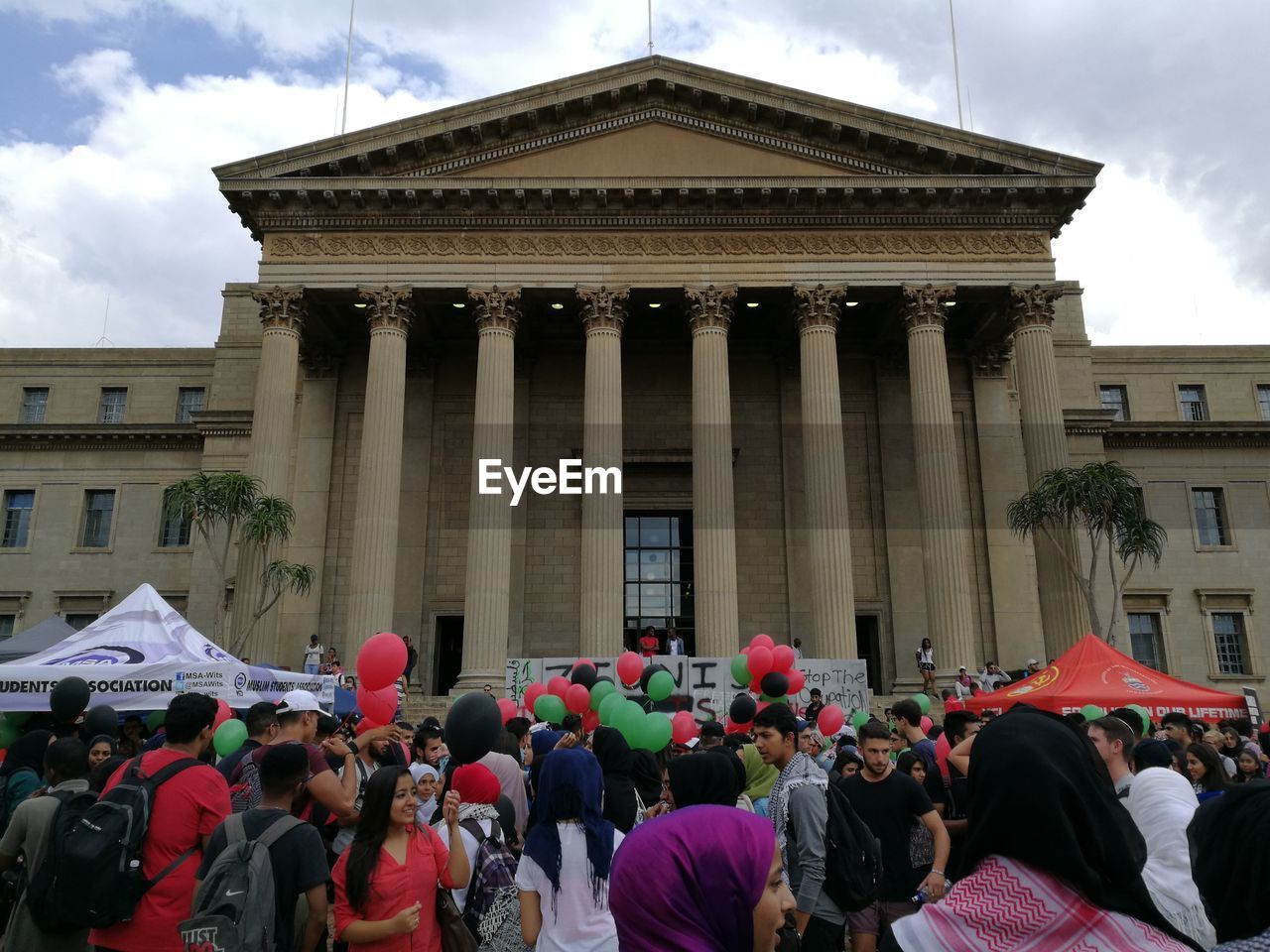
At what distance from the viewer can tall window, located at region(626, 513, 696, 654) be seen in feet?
105

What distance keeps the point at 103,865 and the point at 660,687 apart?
822 centimetres

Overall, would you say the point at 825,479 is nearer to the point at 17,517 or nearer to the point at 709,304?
the point at 709,304

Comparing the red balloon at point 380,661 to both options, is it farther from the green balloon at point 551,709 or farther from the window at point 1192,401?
the window at point 1192,401

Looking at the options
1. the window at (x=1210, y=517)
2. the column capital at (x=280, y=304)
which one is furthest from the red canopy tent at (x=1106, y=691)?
the window at (x=1210, y=517)

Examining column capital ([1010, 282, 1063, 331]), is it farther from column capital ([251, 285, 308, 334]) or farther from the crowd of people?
column capital ([251, 285, 308, 334])

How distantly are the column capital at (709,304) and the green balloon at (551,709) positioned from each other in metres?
18.5

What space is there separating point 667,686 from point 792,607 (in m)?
18.5

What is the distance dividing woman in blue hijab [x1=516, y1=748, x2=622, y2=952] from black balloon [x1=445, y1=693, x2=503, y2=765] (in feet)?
1.87

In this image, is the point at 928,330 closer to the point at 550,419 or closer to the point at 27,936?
the point at 550,419

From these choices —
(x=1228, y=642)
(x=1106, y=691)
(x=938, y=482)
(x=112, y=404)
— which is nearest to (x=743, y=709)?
(x=1106, y=691)

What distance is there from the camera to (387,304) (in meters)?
28.3

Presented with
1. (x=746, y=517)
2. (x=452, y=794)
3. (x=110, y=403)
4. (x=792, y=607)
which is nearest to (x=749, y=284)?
(x=746, y=517)

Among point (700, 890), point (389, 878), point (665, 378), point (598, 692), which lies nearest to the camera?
point (700, 890)

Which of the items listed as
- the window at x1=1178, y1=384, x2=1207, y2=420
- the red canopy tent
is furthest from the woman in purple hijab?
the window at x1=1178, y1=384, x2=1207, y2=420
